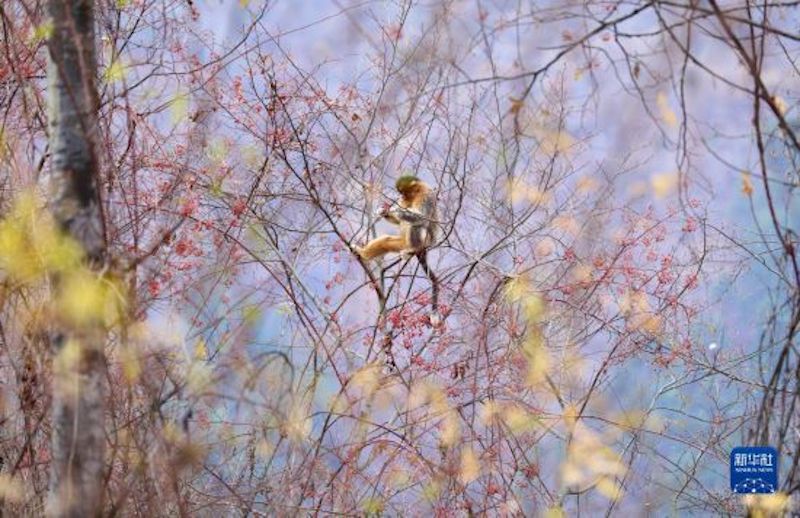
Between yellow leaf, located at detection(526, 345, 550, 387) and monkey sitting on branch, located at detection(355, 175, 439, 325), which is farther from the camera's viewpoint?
yellow leaf, located at detection(526, 345, 550, 387)

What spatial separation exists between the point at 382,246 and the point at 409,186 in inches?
9.6

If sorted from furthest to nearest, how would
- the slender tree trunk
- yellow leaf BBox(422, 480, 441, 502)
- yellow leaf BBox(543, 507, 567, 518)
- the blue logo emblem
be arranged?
1. yellow leaf BBox(543, 507, 567, 518)
2. yellow leaf BBox(422, 480, 441, 502)
3. the blue logo emblem
4. the slender tree trunk

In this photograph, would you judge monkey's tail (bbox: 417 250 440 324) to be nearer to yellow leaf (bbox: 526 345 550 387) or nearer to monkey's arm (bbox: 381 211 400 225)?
monkey's arm (bbox: 381 211 400 225)

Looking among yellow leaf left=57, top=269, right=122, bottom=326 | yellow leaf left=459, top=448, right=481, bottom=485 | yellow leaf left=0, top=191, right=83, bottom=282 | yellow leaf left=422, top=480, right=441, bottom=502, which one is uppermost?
yellow leaf left=459, top=448, right=481, bottom=485

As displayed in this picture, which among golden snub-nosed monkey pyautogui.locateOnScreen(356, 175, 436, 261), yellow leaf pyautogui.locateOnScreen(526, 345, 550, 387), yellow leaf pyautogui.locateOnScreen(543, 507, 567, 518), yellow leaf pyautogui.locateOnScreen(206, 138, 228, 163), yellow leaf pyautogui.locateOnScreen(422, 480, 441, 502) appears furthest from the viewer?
yellow leaf pyautogui.locateOnScreen(543, 507, 567, 518)

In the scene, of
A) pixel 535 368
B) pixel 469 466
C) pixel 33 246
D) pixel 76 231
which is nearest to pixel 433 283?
pixel 535 368

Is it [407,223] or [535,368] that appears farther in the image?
[535,368]

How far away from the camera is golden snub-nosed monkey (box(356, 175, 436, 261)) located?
377cm

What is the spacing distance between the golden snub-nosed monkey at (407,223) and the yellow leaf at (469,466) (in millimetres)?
790

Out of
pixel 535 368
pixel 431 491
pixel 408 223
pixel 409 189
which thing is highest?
pixel 409 189

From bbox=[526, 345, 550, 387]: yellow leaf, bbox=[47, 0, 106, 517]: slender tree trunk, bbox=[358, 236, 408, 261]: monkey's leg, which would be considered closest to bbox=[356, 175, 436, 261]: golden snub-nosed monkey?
bbox=[358, 236, 408, 261]: monkey's leg

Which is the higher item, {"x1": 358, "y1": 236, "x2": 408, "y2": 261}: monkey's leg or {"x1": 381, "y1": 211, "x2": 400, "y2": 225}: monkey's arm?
{"x1": 381, "y1": 211, "x2": 400, "y2": 225}: monkey's arm

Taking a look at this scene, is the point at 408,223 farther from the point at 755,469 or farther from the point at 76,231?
the point at 76,231

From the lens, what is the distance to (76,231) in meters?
1.85
